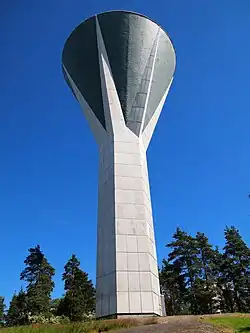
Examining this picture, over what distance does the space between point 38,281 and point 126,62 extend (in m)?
30.9

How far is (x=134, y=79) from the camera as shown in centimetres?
2003

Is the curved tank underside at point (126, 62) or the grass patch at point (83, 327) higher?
the curved tank underside at point (126, 62)

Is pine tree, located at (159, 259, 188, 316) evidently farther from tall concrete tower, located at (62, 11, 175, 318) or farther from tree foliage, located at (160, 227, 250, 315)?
tall concrete tower, located at (62, 11, 175, 318)

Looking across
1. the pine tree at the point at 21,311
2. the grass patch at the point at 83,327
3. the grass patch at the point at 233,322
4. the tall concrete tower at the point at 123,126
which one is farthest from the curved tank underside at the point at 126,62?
the pine tree at the point at 21,311

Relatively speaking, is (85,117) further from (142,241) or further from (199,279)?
(199,279)

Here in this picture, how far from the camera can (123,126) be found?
62.0 ft

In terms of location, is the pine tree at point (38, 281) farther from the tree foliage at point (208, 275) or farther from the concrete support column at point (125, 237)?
the concrete support column at point (125, 237)

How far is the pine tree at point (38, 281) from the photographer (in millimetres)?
35500

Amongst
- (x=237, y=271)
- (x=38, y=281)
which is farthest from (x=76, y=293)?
(x=237, y=271)

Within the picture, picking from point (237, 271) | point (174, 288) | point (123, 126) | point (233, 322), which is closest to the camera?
point (233, 322)

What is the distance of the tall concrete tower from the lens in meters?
14.6

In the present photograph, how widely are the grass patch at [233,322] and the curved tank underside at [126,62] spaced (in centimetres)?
1116

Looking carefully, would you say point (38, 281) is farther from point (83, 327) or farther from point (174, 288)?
point (83, 327)

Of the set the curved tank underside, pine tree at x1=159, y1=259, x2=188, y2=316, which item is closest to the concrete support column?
the curved tank underside
